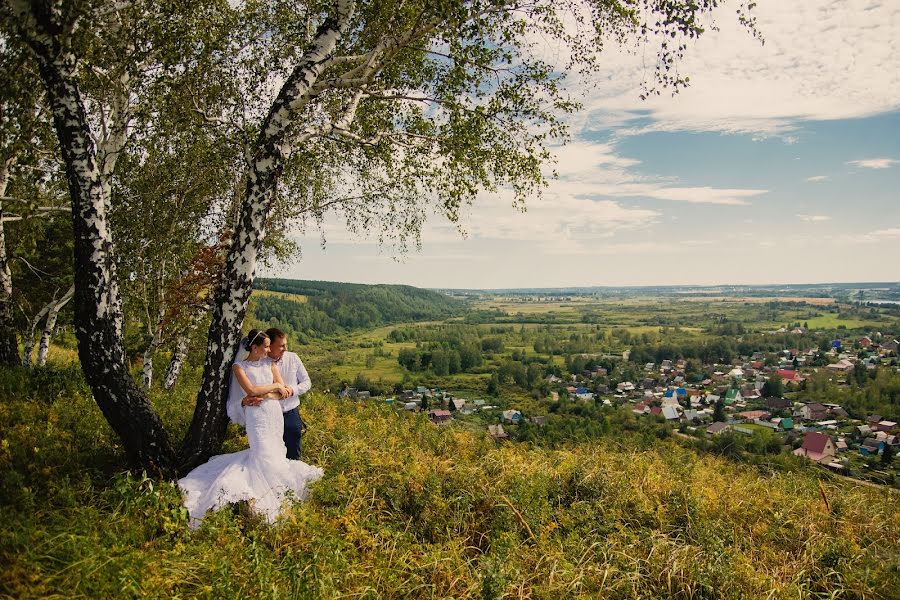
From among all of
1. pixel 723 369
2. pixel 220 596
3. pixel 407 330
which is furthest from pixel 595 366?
pixel 220 596

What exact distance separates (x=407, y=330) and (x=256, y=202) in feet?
475

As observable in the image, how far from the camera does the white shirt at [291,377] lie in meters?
6.70

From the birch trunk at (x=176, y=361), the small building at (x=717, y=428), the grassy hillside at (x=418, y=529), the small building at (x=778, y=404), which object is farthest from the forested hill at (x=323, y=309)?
the grassy hillside at (x=418, y=529)

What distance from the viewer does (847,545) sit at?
5949 millimetres

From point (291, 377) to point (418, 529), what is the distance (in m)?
2.62

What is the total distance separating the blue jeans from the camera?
22.3 feet

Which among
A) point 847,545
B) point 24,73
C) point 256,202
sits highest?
point 24,73

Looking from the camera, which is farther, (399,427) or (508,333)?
(508,333)

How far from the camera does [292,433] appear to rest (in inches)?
268

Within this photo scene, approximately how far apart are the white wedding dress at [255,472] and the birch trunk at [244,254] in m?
0.22

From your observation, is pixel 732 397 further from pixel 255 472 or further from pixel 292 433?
pixel 255 472

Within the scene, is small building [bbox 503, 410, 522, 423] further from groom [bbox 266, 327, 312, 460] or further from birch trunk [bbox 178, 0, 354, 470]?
birch trunk [bbox 178, 0, 354, 470]

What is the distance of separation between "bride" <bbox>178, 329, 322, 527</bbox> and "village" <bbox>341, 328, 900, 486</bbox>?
15.9 metres

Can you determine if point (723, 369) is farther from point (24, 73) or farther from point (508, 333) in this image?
point (24, 73)
